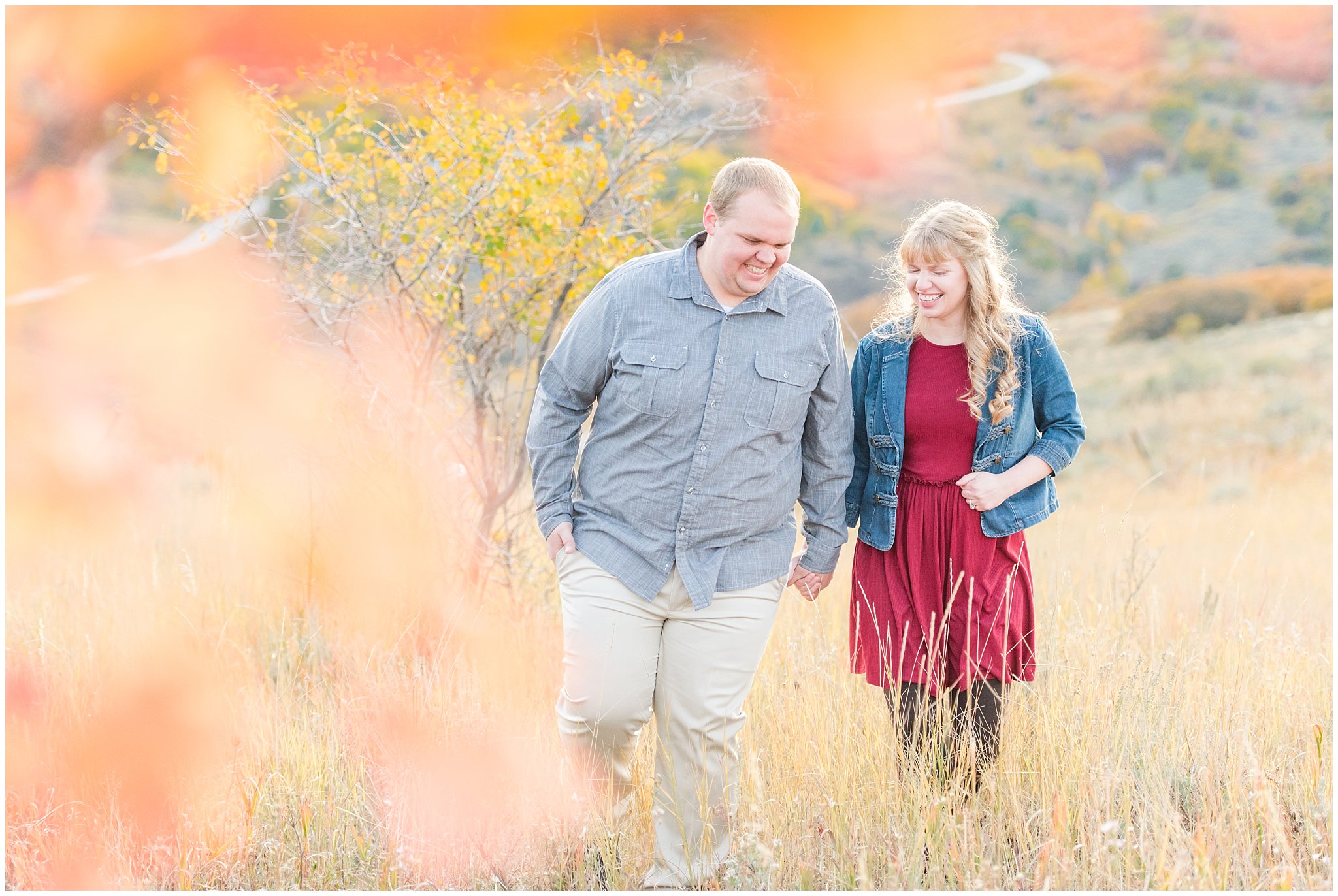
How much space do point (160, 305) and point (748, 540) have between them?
10025 millimetres

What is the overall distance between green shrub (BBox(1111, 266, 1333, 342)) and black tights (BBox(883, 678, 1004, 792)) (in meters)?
27.0

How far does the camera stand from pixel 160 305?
10805 millimetres

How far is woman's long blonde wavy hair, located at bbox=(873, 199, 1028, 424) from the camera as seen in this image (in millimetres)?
2721

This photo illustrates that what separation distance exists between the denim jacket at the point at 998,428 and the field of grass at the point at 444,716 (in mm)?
626

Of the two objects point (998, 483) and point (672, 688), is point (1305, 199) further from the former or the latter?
point (672, 688)

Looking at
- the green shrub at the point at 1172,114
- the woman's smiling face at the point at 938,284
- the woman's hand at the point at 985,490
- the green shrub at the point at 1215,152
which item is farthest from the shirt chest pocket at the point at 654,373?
the green shrub at the point at 1172,114

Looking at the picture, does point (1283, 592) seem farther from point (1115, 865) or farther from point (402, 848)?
point (402, 848)

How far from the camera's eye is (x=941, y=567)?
2.84 metres

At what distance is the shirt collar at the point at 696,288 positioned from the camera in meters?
2.63

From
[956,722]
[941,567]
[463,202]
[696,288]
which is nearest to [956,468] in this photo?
[941,567]

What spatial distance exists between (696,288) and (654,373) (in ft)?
0.84

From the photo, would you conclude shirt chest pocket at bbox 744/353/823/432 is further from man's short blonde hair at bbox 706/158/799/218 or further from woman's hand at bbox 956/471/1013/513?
woman's hand at bbox 956/471/1013/513

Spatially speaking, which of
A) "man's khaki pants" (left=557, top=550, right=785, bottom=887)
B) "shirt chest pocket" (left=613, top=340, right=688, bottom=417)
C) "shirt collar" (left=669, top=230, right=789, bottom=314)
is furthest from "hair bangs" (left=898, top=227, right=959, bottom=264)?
"man's khaki pants" (left=557, top=550, right=785, bottom=887)

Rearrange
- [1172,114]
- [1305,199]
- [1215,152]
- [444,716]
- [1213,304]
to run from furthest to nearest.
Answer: [1172,114] < [1215,152] < [1305,199] < [1213,304] < [444,716]
